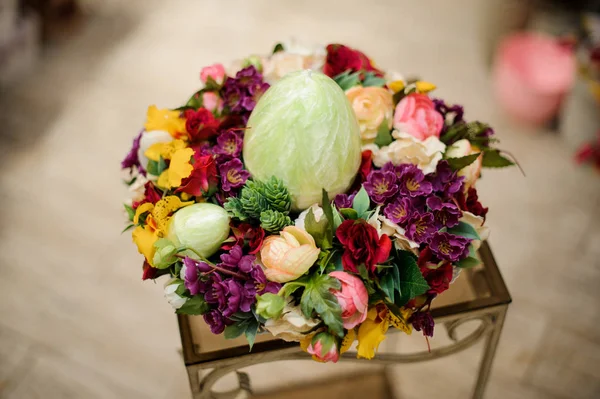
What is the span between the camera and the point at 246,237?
920mm

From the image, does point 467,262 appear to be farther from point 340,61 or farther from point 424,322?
point 340,61

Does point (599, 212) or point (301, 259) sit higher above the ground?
point (301, 259)

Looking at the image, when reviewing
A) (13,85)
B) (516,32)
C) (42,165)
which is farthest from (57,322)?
(516,32)

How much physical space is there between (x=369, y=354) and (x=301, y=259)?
6.4 inches

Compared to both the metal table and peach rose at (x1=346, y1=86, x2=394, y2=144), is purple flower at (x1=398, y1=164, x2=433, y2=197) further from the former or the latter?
the metal table

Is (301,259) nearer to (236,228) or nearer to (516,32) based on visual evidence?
(236,228)

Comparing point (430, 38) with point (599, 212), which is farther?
point (430, 38)

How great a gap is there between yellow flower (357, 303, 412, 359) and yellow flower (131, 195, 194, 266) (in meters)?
0.30

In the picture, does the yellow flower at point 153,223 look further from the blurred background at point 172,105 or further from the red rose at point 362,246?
the blurred background at point 172,105

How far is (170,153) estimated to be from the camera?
98cm

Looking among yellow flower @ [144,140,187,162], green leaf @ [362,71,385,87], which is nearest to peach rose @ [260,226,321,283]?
yellow flower @ [144,140,187,162]

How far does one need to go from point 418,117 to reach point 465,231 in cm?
19

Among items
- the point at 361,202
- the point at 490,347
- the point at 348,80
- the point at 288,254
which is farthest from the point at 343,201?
the point at 490,347

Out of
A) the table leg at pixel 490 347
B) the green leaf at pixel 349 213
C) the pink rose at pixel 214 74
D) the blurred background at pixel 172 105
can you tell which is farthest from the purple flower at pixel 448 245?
the blurred background at pixel 172 105
